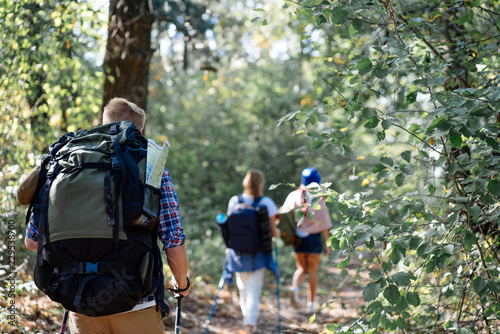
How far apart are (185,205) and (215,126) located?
10.5ft

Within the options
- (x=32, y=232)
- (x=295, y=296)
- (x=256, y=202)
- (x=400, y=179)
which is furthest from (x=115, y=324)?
(x=295, y=296)

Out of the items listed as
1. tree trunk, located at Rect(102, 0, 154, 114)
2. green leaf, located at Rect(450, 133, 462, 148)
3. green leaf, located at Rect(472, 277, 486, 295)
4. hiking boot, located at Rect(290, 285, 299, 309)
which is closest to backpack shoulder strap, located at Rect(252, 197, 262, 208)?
tree trunk, located at Rect(102, 0, 154, 114)

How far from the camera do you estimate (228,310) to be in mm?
7207

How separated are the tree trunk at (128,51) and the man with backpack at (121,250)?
2.88 metres

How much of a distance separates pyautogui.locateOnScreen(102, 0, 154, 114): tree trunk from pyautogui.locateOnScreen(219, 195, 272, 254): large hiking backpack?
170 cm

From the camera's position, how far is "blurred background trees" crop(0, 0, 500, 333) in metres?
2.75

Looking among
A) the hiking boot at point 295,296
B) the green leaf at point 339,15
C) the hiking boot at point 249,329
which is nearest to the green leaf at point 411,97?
the green leaf at point 339,15

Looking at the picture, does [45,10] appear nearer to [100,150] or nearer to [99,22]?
[99,22]

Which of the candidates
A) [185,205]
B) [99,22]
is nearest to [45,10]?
[99,22]

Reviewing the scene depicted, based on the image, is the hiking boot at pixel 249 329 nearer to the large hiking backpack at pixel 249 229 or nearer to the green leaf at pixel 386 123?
the large hiking backpack at pixel 249 229

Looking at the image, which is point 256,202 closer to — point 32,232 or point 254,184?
point 254,184

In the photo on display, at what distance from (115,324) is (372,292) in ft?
4.67

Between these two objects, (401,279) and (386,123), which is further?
(386,123)

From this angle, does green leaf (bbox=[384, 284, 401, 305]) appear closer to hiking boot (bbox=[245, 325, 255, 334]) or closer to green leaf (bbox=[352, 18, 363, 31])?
green leaf (bbox=[352, 18, 363, 31])
